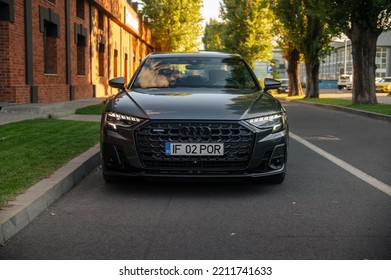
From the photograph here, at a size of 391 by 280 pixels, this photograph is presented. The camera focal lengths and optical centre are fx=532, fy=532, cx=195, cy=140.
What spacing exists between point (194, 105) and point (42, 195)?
1.68m

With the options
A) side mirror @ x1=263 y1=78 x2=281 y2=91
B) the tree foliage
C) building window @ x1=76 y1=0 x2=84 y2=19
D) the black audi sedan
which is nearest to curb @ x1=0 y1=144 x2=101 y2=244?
the black audi sedan

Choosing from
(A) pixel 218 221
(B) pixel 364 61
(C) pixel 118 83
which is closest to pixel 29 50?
(C) pixel 118 83

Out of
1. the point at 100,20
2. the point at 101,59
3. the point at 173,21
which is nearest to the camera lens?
the point at 100,20

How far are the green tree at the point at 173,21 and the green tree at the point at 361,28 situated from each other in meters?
26.9

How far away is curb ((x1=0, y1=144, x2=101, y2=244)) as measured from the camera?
154 inches

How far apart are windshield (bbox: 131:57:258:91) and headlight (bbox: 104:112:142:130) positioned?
1.18 m

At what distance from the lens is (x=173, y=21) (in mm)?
46875

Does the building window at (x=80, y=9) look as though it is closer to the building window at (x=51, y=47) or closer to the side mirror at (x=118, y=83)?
the building window at (x=51, y=47)

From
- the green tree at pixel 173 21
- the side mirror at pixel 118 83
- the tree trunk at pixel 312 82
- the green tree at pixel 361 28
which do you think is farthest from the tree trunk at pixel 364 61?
the green tree at pixel 173 21

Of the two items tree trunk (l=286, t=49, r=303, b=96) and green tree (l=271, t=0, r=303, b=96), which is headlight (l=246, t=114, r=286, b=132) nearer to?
green tree (l=271, t=0, r=303, b=96)

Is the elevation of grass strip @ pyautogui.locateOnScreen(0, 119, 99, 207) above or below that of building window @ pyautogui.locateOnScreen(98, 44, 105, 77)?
below

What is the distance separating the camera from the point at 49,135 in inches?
352

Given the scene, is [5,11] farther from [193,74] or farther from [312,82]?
[312,82]
